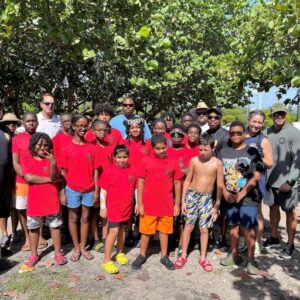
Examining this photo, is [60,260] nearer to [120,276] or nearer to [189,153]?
[120,276]

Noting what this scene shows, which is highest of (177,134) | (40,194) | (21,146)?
(177,134)

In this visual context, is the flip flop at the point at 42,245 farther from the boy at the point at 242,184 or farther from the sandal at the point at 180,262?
the boy at the point at 242,184

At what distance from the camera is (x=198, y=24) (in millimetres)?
12633

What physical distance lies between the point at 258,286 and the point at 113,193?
6.88 feet

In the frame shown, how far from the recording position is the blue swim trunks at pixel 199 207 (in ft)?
15.6

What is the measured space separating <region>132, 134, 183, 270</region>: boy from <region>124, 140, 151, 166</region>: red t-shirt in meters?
0.49

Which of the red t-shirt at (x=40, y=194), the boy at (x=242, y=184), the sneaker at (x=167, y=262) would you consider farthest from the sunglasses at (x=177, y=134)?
the red t-shirt at (x=40, y=194)

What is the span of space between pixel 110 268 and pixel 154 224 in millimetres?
784

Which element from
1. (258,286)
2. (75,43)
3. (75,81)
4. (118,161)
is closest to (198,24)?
(75,81)

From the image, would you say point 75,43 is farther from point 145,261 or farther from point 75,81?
point 75,81

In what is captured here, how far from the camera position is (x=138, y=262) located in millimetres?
4742

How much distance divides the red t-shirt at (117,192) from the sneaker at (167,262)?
774 millimetres

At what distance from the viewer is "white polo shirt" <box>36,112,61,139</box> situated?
5516 mm

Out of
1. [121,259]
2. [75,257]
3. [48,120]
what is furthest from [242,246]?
[48,120]
